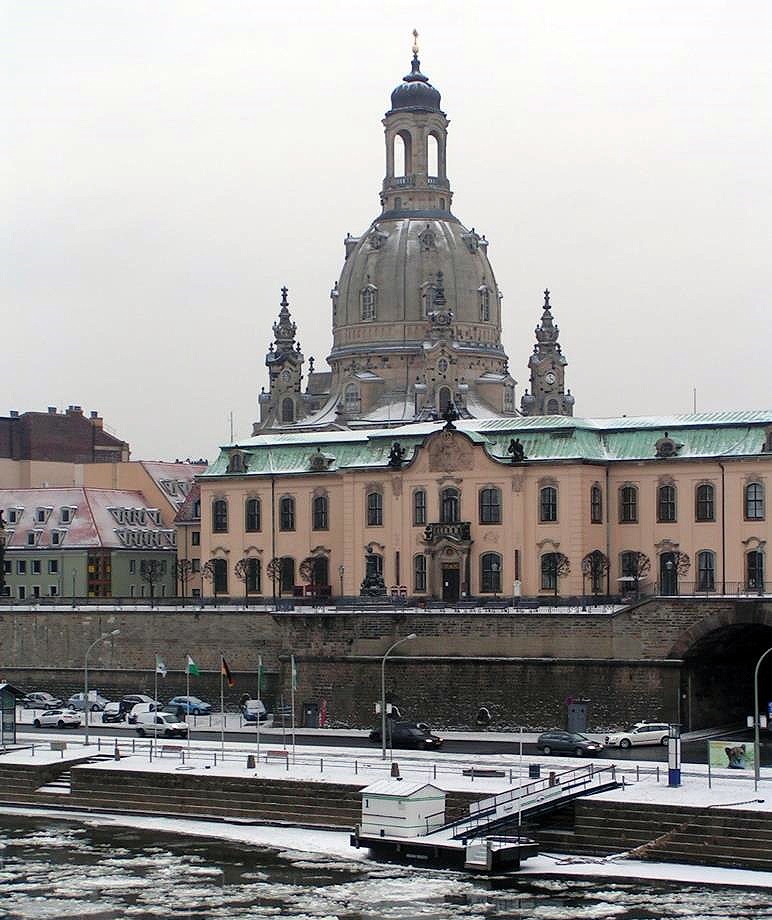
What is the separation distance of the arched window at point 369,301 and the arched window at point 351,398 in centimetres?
516

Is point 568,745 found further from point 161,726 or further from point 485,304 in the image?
point 485,304

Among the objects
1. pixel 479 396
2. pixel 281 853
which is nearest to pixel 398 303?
pixel 479 396

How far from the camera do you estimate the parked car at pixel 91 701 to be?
106 m

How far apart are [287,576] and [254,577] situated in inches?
88.6

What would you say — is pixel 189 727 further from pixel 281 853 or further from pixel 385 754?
pixel 281 853

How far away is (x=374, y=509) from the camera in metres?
109

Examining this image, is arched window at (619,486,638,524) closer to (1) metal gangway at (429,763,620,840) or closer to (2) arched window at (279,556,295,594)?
(2) arched window at (279,556,295,594)

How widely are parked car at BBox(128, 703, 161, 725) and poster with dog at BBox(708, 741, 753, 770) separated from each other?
30.4 m

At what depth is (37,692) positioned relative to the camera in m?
111

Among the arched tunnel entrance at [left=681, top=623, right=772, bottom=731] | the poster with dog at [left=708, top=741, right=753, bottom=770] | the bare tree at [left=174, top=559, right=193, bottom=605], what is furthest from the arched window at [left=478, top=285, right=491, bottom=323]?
the poster with dog at [left=708, top=741, right=753, bottom=770]

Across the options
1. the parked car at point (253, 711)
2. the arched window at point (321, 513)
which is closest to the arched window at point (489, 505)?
the arched window at point (321, 513)

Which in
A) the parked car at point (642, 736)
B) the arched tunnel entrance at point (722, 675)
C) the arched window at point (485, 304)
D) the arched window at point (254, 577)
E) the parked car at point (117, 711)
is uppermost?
the arched window at point (485, 304)

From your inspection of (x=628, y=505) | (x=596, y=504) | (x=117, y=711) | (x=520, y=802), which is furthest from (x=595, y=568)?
(x=520, y=802)

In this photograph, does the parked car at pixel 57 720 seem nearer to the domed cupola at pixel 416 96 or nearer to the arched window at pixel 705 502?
the arched window at pixel 705 502
